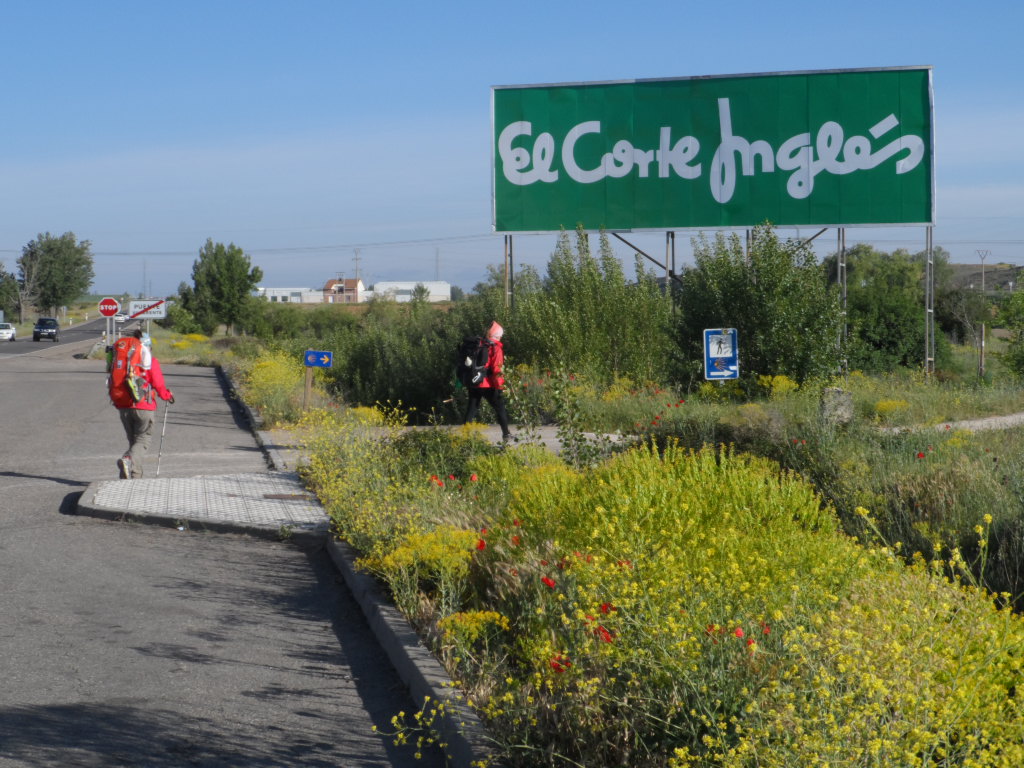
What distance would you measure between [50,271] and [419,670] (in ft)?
437

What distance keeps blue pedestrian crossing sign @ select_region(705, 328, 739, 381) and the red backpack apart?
7101mm

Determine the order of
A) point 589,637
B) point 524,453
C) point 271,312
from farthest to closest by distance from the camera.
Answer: point 271,312 → point 524,453 → point 589,637

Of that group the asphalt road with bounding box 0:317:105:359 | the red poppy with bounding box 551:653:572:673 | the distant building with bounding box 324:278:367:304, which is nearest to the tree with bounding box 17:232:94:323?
the asphalt road with bounding box 0:317:105:359

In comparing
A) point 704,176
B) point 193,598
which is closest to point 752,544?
point 193,598

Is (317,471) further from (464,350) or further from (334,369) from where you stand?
(334,369)

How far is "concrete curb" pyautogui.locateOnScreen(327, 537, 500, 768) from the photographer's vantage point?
4.23 metres

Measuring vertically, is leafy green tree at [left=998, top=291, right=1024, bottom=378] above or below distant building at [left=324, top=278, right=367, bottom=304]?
below

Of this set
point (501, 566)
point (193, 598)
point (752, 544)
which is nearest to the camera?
point (752, 544)

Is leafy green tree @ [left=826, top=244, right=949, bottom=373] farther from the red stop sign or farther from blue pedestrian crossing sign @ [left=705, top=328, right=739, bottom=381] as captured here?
the red stop sign

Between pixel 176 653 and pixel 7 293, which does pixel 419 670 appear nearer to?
pixel 176 653

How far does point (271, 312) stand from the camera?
85.6 m

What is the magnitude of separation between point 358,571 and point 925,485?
3.93m

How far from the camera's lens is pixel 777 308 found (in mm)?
19594

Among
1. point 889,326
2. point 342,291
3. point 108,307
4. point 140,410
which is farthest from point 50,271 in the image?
point 140,410
